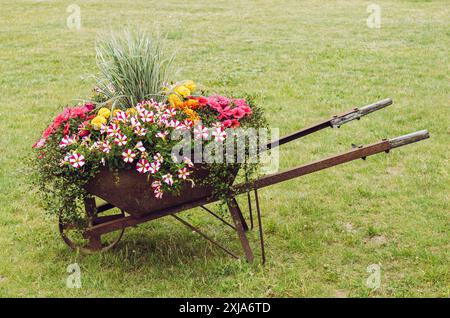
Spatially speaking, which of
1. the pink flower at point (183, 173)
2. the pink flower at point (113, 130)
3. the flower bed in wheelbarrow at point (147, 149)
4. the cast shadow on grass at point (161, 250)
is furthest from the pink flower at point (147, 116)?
the cast shadow on grass at point (161, 250)

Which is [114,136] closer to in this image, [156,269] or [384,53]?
[156,269]

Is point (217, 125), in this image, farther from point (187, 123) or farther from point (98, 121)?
point (98, 121)

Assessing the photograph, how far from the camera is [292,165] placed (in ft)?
20.5

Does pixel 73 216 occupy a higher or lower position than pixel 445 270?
higher

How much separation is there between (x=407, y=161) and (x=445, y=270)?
2177 millimetres

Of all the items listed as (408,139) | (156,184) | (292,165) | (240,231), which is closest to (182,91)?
(156,184)

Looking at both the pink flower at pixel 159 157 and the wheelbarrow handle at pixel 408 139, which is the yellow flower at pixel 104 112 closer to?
the pink flower at pixel 159 157

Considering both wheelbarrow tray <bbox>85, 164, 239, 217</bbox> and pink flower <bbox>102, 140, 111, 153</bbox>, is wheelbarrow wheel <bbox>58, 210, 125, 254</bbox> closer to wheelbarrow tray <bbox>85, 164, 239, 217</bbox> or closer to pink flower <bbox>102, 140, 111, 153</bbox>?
wheelbarrow tray <bbox>85, 164, 239, 217</bbox>

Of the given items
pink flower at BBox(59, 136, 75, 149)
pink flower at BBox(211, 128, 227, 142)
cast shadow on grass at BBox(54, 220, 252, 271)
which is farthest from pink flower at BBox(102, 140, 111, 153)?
cast shadow on grass at BBox(54, 220, 252, 271)

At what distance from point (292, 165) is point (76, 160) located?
2.82 m

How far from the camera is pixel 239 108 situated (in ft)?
13.9
